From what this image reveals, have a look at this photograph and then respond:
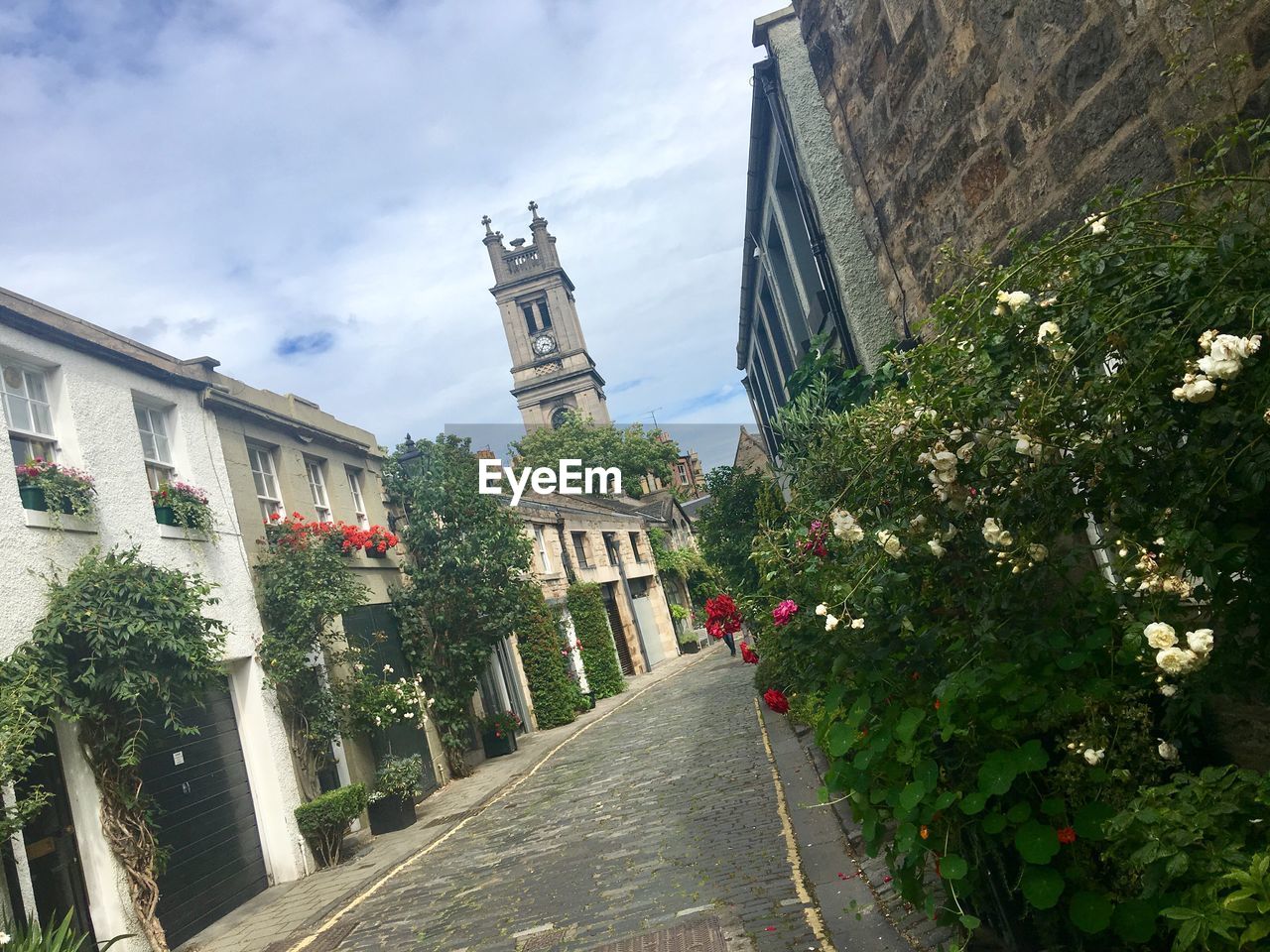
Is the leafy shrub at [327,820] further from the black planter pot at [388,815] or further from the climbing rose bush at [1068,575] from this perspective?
the climbing rose bush at [1068,575]

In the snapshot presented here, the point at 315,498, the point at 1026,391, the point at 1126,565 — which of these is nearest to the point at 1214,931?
the point at 1126,565

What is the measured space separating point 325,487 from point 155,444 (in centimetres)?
420

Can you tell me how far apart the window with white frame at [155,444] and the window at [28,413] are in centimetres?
120

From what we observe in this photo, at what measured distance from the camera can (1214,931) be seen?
261 cm

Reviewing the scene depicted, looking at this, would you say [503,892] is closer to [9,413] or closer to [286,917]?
[286,917]

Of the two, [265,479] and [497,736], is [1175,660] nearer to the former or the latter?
[265,479]

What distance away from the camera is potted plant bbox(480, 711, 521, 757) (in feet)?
60.7

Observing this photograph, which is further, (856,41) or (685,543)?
(685,543)

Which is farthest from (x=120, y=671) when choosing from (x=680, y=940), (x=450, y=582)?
(x=450, y=582)

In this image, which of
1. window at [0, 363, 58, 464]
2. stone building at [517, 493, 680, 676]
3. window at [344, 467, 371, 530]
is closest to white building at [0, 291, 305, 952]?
window at [0, 363, 58, 464]

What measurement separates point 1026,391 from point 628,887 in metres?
5.47

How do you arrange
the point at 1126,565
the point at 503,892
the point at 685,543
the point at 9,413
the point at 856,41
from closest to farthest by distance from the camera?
the point at 1126,565
the point at 856,41
the point at 503,892
the point at 9,413
the point at 685,543

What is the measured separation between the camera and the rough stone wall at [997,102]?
3.15 m

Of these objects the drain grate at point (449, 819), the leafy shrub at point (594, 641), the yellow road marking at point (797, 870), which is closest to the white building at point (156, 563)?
the drain grate at point (449, 819)
